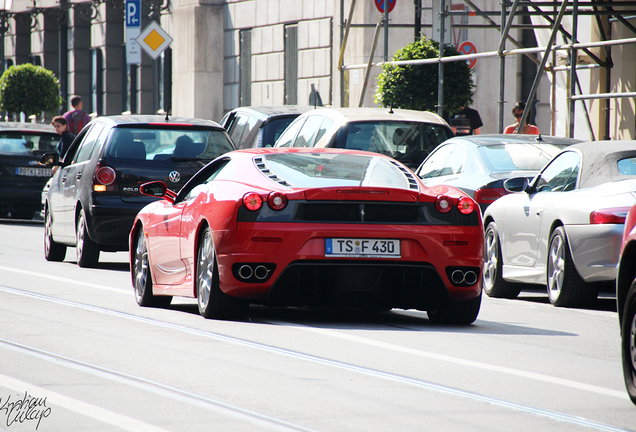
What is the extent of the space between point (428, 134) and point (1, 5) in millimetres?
38822

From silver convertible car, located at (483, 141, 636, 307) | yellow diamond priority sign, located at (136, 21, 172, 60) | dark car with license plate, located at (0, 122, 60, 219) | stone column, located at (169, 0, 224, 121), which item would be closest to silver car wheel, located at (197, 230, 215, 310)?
silver convertible car, located at (483, 141, 636, 307)

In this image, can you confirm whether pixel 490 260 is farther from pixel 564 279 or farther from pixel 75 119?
pixel 75 119

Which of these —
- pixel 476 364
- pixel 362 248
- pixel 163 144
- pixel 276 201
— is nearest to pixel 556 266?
pixel 362 248

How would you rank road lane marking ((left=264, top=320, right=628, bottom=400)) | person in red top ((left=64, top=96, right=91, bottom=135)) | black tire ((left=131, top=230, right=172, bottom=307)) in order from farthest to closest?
person in red top ((left=64, top=96, right=91, bottom=135)), black tire ((left=131, top=230, right=172, bottom=307)), road lane marking ((left=264, top=320, right=628, bottom=400))

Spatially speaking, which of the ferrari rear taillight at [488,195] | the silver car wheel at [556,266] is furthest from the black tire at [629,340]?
the ferrari rear taillight at [488,195]

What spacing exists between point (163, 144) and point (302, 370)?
24.2 ft

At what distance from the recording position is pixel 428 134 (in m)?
15.2

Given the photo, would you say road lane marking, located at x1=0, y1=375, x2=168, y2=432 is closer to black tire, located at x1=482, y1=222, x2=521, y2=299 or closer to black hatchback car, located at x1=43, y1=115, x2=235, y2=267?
black tire, located at x1=482, y1=222, x2=521, y2=299

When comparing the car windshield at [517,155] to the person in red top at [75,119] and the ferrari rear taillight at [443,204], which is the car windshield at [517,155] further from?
the person in red top at [75,119]

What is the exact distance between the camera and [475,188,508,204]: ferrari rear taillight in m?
12.6

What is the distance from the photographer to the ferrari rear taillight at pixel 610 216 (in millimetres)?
9555

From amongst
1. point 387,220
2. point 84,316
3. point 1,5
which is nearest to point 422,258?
point 387,220

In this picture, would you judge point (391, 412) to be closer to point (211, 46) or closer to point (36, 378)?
point (36, 378)

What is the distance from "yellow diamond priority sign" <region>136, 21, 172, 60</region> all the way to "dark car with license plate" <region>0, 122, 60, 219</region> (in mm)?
2796
